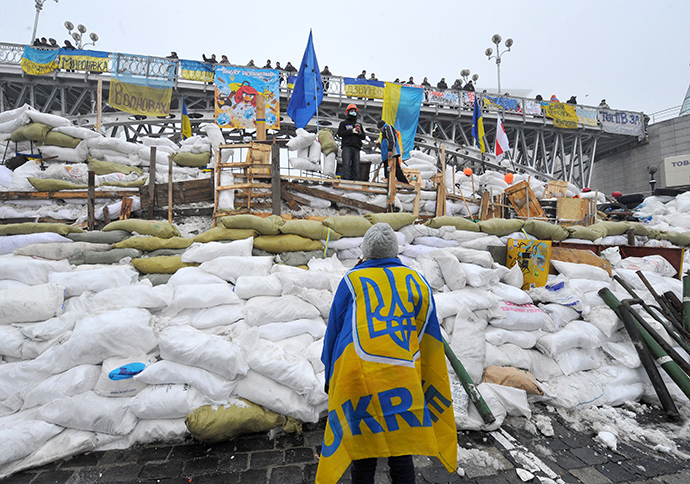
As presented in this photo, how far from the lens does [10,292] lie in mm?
2275

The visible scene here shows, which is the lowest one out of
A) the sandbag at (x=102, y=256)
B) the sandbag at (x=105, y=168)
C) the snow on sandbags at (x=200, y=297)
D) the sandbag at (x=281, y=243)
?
the snow on sandbags at (x=200, y=297)

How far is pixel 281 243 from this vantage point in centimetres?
340

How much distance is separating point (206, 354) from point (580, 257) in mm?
4389

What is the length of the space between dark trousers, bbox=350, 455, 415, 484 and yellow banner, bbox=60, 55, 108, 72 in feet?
50.3

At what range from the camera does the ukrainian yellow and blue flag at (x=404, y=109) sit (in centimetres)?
840

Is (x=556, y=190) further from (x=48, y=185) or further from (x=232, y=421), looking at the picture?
(x=48, y=185)

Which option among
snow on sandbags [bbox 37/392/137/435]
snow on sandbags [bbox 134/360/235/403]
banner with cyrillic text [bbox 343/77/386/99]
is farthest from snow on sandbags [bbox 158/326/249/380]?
banner with cyrillic text [bbox 343/77/386/99]

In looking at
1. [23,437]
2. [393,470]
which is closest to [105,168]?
[23,437]

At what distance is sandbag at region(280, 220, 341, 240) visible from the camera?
3.48 meters

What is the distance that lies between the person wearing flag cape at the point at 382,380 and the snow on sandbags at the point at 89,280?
224 centimetres

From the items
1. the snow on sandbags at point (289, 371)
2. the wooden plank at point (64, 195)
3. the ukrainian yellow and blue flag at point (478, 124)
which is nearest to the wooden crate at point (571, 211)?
the ukrainian yellow and blue flag at point (478, 124)

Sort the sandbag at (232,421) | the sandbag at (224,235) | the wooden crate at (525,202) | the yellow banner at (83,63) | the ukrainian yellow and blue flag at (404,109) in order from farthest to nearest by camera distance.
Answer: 1. the yellow banner at (83,63)
2. the ukrainian yellow and blue flag at (404,109)
3. the wooden crate at (525,202)
4. the sandbag at (224,235)
5. the sandbag at (232,421)

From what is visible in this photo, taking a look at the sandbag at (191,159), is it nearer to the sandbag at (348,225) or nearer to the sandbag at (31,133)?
the sandbag at (31,133)

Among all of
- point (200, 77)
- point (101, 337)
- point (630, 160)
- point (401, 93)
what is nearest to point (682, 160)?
point (630, 160)
